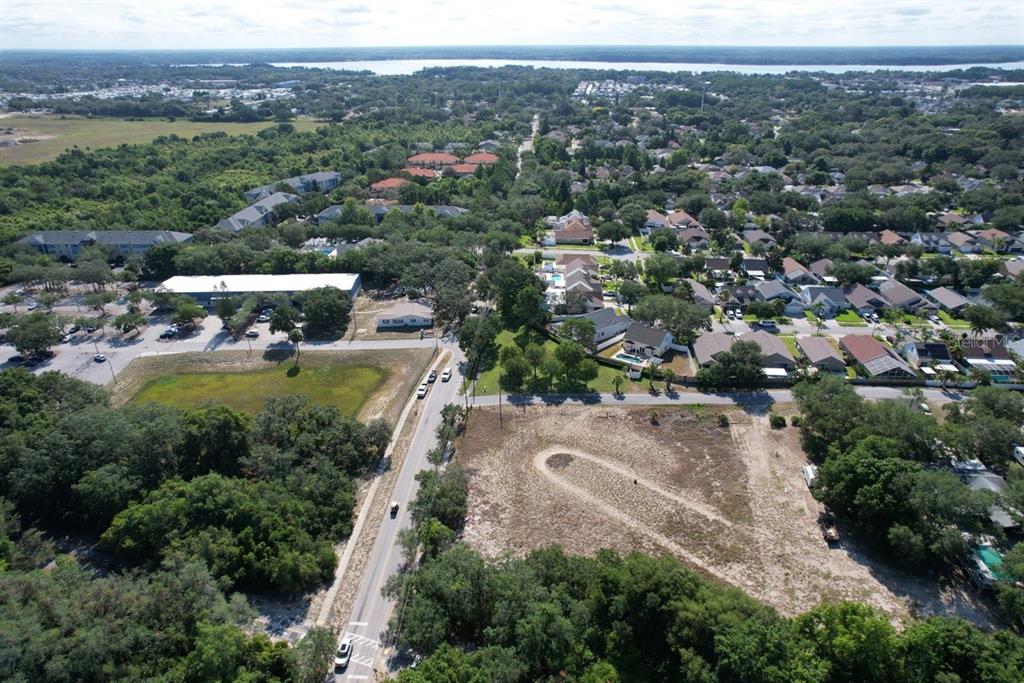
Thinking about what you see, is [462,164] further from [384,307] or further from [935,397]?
[935,397]

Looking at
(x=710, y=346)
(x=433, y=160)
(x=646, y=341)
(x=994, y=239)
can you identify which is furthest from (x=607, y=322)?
(x=433, y=160)

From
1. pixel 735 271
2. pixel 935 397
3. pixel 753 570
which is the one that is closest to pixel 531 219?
pixel 735 271

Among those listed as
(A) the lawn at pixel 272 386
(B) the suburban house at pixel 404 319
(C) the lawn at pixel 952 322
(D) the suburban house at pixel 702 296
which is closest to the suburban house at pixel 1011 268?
(C) the lawn at pixel 952 322

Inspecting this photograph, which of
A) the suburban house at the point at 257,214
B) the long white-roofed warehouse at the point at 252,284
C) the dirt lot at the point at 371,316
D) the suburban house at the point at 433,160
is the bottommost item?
the dirt lot at the point at 371,316

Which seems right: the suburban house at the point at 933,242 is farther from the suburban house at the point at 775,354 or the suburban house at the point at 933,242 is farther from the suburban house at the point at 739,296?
the suburban house at the point at 775,354

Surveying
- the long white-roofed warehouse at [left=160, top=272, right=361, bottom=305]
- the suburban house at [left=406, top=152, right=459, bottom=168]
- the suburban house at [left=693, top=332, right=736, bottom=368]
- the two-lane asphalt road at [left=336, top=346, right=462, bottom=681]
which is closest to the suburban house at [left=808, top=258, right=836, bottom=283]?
the suburban house at [left=693, top=332, right=736, bottom=368]

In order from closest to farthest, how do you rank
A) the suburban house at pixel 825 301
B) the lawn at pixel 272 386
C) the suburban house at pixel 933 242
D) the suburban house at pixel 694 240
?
the lawn at pixel 272 386 < the suburban house at pixel 825 301 < the suburban house at pixel 933 242 < the suburban house at pixel 694 240

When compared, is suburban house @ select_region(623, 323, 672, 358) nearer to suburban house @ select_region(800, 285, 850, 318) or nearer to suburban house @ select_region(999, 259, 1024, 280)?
suburban house @ select_region(800, 285, 850, 318)
